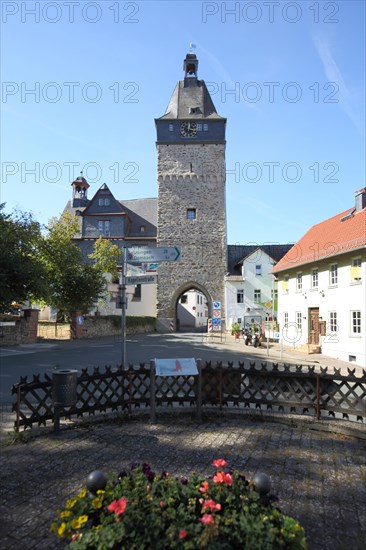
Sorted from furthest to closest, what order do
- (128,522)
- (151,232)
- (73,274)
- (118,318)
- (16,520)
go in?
(151,232) < (118,318) < (73,274) < (16,520) < (128,522)

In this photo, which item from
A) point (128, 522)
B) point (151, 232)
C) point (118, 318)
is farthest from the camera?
point (151, 232)

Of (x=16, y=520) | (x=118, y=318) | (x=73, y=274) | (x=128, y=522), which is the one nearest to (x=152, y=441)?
(x=16, y=520)

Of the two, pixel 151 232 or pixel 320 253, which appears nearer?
pixel 320 253

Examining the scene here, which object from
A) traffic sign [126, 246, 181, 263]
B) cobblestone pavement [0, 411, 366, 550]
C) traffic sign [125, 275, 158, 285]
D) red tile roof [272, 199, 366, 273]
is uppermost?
red tile roof [272, 199, 366, 273]

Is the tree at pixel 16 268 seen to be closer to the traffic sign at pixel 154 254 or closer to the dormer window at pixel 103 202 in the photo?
the traffic sign at pixel 154 254

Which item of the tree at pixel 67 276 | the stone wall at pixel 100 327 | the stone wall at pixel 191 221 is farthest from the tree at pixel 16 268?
the stone wall at pixel 191 221

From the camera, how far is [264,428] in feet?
22.9

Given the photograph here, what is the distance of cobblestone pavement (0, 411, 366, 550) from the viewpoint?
386 centimetres

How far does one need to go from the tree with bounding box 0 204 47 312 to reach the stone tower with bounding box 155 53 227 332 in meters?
20.9

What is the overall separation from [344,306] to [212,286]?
22.0 meters

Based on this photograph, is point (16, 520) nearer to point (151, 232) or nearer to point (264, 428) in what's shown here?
point (264, 428)

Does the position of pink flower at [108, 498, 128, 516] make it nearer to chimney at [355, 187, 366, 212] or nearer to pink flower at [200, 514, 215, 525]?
pink flower at [200, 514, 215, 525]

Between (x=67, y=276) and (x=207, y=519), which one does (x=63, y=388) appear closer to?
(x=207, y=519)

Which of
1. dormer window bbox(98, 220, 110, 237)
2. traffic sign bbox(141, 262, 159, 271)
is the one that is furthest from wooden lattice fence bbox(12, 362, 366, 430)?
dormer window bbox(98, 220, 110, 237)
